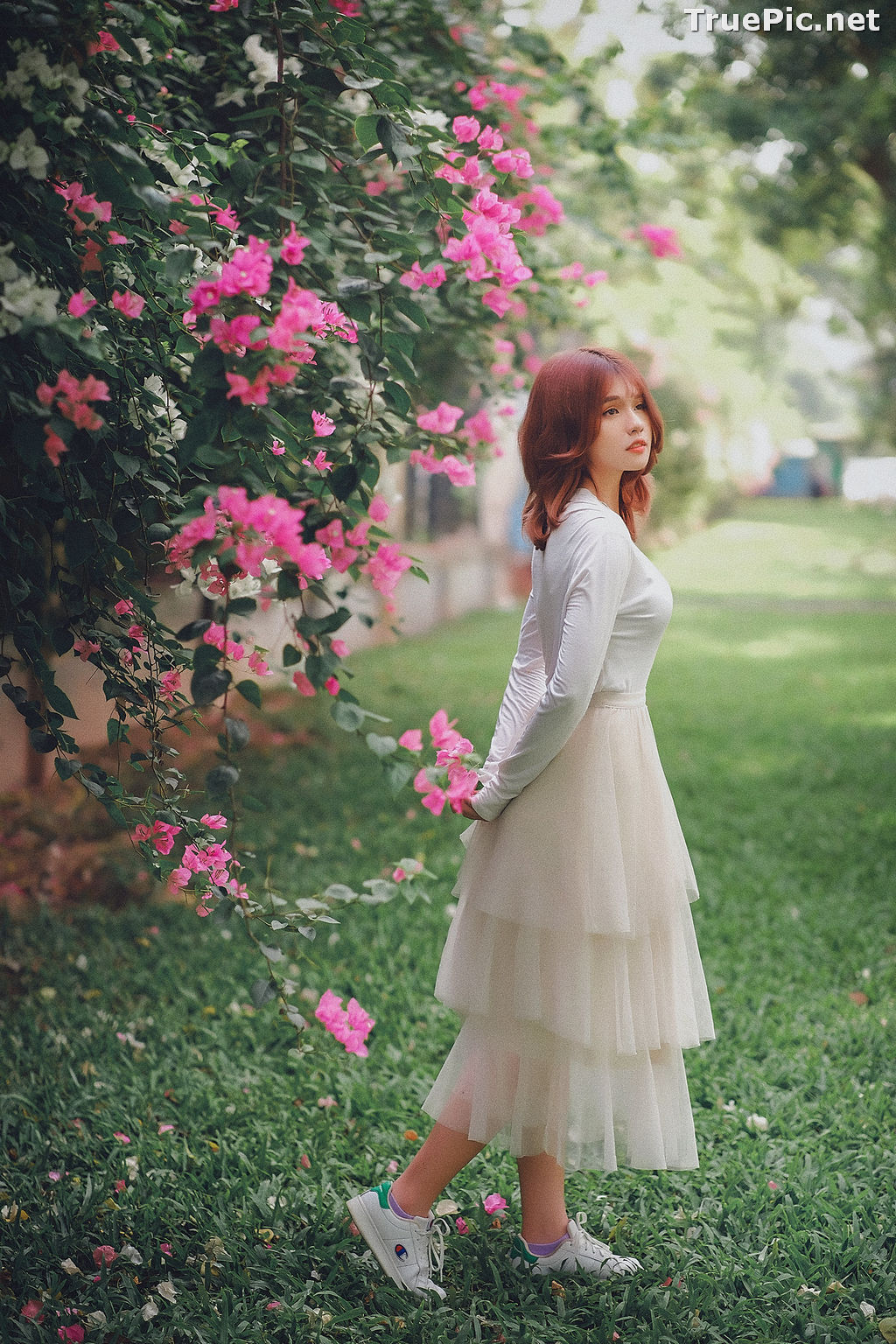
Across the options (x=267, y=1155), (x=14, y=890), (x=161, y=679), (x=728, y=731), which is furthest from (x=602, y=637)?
(x=728, y=731)

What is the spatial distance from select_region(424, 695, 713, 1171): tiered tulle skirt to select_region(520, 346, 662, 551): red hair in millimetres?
389

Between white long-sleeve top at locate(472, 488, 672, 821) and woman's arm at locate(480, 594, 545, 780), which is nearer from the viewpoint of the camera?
white long-sleeve top at locate(472, 488, 672, 821)

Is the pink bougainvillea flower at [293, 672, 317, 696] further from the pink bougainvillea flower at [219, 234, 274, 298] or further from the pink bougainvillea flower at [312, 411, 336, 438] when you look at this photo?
the pink bougainvillea flower at [219, 234, 274, 298]

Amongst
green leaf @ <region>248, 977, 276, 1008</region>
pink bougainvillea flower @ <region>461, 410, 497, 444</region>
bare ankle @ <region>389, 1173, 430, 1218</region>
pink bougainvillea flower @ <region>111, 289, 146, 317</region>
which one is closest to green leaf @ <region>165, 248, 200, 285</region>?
pink bougainvillea flower @ <region>111, 289, 146, 317</region>

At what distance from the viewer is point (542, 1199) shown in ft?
7.22

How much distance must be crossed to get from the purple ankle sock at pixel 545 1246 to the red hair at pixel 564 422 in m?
1.38

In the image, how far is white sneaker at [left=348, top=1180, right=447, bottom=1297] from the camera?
218 cm

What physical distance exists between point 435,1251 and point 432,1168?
0.21 metres

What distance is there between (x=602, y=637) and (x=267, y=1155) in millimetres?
1571

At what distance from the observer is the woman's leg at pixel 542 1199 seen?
2178 millimetres

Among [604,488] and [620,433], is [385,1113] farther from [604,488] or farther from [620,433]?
[620,433]

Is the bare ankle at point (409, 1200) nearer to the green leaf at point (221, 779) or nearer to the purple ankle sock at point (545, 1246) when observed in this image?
the purple ankle sock at point (545, 1246)

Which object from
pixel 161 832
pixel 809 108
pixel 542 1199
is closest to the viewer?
pixel 161 832

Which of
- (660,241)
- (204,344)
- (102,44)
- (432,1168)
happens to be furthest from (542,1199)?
(660,241)
